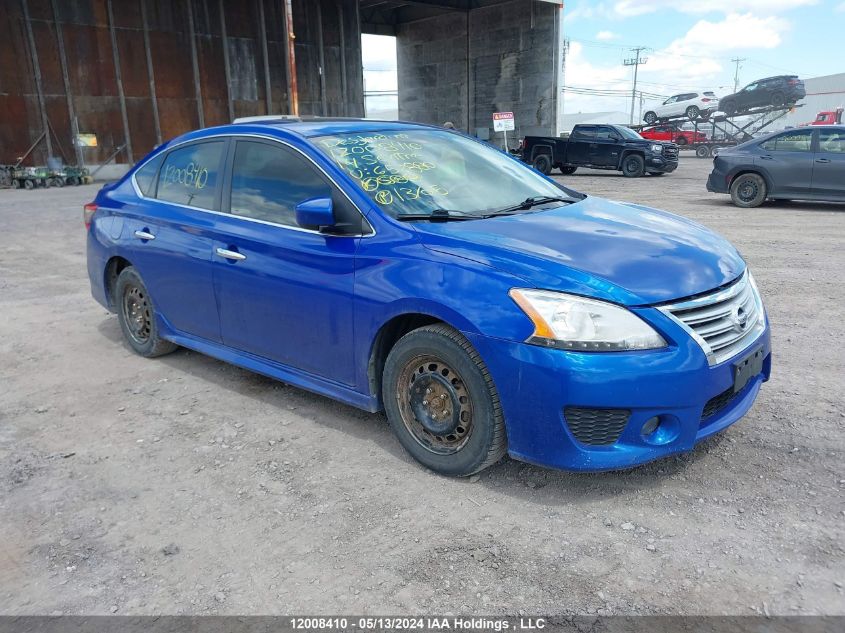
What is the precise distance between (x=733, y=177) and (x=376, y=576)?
511 inches

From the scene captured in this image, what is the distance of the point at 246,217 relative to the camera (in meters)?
4.03

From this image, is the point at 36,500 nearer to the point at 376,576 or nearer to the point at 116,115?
the point at 376,576

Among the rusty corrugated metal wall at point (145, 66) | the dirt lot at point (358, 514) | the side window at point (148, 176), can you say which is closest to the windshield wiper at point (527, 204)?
the dirt lot at point (358, 514)

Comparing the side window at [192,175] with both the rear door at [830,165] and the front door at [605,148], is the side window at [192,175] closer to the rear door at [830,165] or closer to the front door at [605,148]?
the rear door at [830,165]

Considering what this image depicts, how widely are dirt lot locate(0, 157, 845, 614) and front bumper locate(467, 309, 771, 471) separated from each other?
0.28 metres

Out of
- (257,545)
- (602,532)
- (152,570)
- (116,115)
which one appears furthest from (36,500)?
(116,115)

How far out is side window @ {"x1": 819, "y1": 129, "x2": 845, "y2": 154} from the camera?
12.1 meters

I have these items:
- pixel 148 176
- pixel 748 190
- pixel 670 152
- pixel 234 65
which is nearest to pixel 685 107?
pixel 670 152

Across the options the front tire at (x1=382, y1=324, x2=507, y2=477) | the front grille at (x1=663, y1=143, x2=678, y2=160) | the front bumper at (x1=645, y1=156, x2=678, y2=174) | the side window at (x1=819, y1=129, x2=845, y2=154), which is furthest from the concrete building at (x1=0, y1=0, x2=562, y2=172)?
the front tire at (x1=382, y1=324, x2=507, y2=477)

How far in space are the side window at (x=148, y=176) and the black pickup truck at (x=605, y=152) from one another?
2025 cm

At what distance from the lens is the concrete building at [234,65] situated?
24.2 m

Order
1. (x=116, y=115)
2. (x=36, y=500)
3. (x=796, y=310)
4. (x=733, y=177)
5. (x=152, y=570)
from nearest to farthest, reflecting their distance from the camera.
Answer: (x=152, y=570), (x=36, y=500), (x=796, y=310), (x=733, y=177), (x=116, y=115)

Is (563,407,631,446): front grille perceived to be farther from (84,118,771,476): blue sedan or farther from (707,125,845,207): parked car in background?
(707,125,845,207): parked car in background

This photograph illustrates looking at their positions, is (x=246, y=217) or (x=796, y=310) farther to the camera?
(x=796, y=310)
